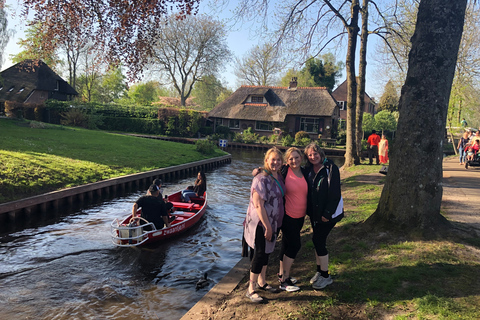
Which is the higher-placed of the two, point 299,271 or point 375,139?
point 375,139

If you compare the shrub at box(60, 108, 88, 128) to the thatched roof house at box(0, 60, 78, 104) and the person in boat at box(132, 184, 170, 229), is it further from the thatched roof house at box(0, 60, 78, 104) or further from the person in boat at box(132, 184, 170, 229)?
the person in boat at box(132, 184, 170, 229)

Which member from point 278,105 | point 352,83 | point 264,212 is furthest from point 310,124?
point 264,212

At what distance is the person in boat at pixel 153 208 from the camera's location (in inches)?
346

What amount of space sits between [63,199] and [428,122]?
1186 centimetres

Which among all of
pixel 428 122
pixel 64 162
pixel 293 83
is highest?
pixel 293 83

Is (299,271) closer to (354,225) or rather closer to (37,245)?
(354,225)

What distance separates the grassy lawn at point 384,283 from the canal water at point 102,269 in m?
1.99

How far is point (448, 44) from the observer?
19.9 feet

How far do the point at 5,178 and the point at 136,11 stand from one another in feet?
27.1

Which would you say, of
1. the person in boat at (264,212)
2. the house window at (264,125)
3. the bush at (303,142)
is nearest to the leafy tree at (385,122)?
the bush at (303,142)

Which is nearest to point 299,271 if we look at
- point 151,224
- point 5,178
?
point 151,224

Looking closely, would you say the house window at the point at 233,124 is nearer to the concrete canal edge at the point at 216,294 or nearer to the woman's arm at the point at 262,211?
the concrete canal edge at the point at 216,294

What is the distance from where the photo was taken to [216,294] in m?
5.56

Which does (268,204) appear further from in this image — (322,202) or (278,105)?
(278,105)
